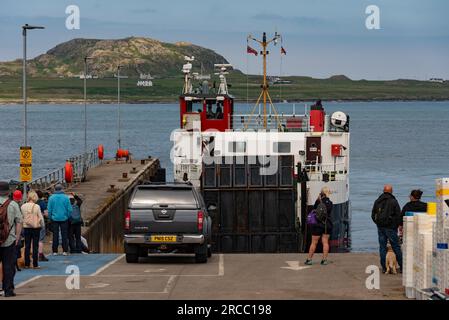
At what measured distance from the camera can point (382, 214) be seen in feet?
72.1

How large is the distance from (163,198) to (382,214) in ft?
17.2

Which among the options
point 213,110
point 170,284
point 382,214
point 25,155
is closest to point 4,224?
point 170,284

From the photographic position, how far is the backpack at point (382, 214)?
71.9ft

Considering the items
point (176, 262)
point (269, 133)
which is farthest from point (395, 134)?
point (176, 262)

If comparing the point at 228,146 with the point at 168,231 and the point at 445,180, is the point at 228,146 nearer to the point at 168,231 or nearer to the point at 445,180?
the point at 168,231

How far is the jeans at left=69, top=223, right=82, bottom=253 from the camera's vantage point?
28.1 meters

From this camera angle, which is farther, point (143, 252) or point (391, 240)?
point (143, 252)

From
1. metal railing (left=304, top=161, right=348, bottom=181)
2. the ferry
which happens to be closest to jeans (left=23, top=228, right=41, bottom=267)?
the ferry

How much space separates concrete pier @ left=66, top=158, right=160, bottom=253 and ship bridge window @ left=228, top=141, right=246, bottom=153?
5269 millimetres

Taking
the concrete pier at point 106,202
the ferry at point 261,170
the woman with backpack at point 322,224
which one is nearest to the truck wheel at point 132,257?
the woman with backpack at point 322,224

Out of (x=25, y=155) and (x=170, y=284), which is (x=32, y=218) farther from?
(x=25, y=155)

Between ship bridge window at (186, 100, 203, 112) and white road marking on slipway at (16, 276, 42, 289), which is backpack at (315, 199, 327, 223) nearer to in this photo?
white road marking on slipway at (16, 276, 42, 289)

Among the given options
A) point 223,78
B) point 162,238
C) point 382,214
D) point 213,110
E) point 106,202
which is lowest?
point 106,202
